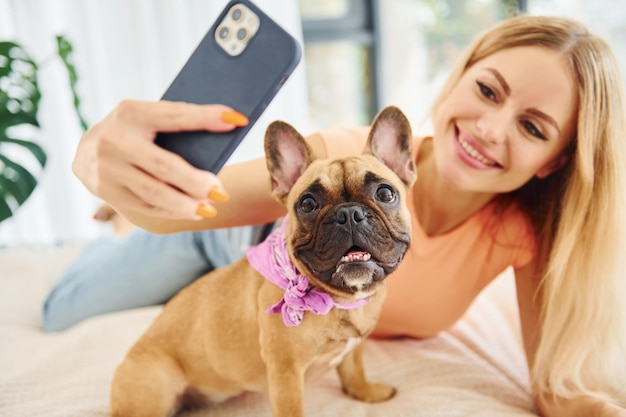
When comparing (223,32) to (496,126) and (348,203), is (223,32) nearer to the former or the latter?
(348,203)

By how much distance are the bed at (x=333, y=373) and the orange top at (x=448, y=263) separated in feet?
0.37

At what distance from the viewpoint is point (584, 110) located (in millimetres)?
1112

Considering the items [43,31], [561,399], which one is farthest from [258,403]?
[43,31]

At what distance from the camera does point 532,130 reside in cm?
113

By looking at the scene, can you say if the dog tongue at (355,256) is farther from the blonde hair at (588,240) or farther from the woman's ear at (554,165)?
the woman's ear at (554,165)

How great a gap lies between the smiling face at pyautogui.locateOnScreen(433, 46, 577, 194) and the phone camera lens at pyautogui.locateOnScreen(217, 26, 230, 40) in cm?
63

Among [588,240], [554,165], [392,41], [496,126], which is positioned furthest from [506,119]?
[392,41]

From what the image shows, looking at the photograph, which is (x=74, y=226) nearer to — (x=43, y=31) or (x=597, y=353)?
(x=43, y=31)

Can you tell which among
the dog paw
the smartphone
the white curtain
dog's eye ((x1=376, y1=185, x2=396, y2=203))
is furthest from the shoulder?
the white curtain

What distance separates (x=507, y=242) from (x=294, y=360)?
72cm

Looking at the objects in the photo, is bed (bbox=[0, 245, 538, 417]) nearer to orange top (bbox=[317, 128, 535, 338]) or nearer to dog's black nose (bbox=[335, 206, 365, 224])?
orange top (bbox=[317, 128, 535, 338])

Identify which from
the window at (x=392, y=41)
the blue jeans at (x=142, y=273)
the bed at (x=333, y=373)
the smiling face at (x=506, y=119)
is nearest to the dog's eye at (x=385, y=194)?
the smiling face at (x=506, y=119)

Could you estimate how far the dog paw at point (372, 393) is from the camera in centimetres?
112

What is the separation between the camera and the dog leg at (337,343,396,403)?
1111mm
